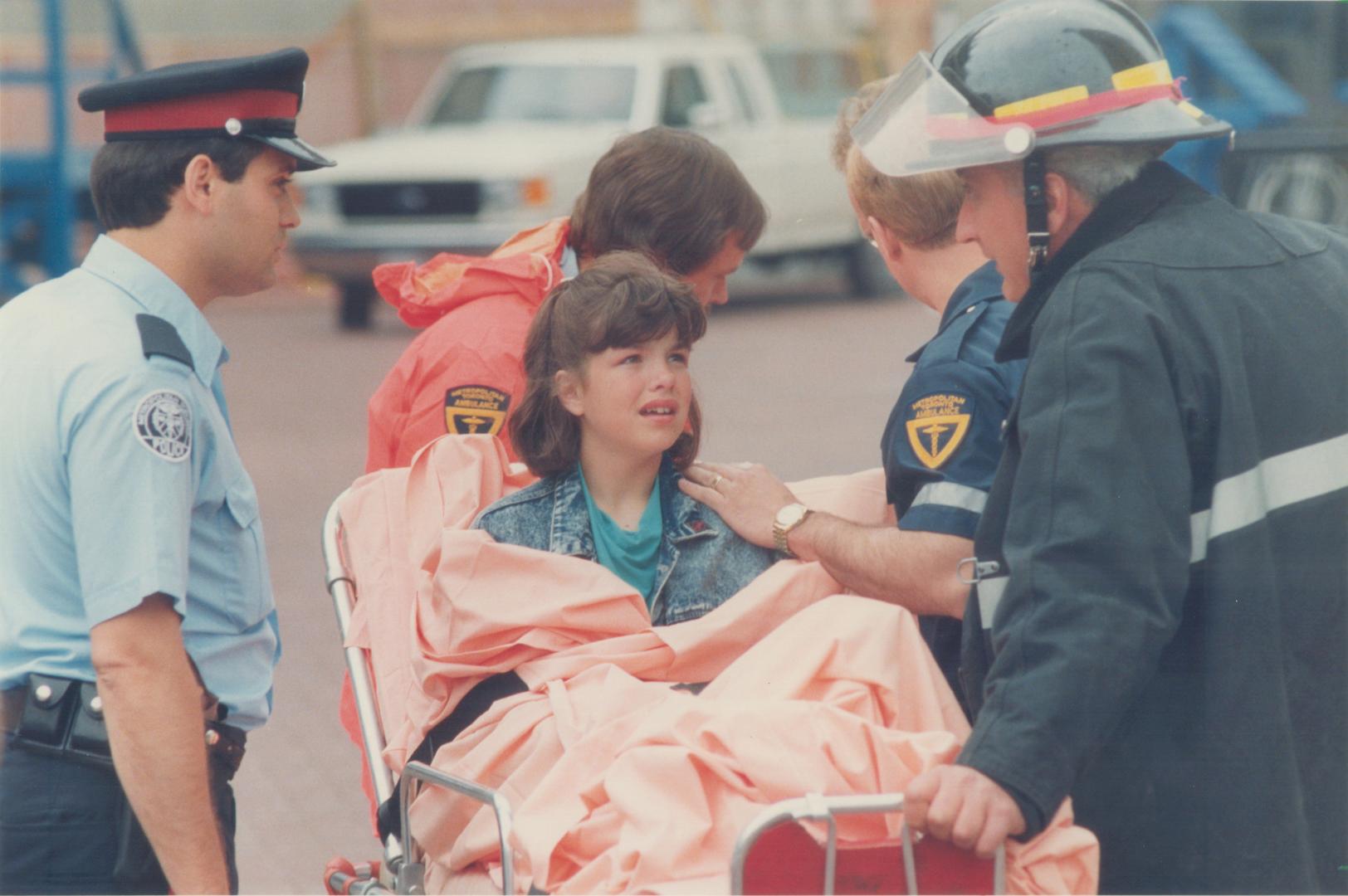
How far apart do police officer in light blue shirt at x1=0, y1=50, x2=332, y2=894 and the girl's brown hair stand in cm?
62

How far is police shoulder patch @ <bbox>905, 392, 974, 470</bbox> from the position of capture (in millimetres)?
2943

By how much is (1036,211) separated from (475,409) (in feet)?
4.85

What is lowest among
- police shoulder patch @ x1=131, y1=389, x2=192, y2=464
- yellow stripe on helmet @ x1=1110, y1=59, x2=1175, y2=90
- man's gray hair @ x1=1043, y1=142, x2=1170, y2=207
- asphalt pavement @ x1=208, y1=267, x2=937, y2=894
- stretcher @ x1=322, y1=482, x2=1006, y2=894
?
asphalt pavement @ x1=208, y1=267, x2=937, y2=894

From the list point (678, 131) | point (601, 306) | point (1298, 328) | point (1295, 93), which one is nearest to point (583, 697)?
point (601, 306)

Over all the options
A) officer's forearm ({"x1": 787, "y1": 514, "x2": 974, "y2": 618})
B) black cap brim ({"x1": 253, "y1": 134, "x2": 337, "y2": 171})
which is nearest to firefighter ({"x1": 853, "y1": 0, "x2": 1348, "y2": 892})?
officer's forearm ({"x1": 787, "y1": 514, "x2": 974, "y2": 618})

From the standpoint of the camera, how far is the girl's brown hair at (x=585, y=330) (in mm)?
3330

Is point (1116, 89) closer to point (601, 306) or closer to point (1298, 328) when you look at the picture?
point (1298, 328)

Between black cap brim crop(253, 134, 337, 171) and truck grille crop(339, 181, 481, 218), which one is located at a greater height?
black cap brim crop(253, 134, 337, 171)

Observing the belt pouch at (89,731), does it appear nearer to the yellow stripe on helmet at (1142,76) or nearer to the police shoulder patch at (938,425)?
the police shoulder patch at (938,425)

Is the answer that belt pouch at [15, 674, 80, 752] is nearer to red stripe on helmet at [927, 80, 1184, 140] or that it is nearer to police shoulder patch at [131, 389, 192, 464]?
police shoulder patch at [131, 389, 192, 464]

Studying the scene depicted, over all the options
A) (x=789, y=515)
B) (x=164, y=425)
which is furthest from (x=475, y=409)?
(x=164, y=425)

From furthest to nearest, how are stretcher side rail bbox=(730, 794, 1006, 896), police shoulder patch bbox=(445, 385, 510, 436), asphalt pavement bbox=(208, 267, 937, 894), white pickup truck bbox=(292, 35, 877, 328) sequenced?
white pickup truck bbox=(292, 35, 877, 328) < asphalt pavement bbox=(208, 267, 937, 894) < police shoulder patch bbox=(445, 385, 510, 436) < stretcher side rail bbox=(730, 794, 1006, 896)

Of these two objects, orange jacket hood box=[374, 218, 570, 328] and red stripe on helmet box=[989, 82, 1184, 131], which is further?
orange jacket hood box=[374, 218, 570, 328]

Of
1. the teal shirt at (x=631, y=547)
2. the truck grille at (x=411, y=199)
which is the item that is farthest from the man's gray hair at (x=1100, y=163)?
the truck grille at (x=411, y=199)
